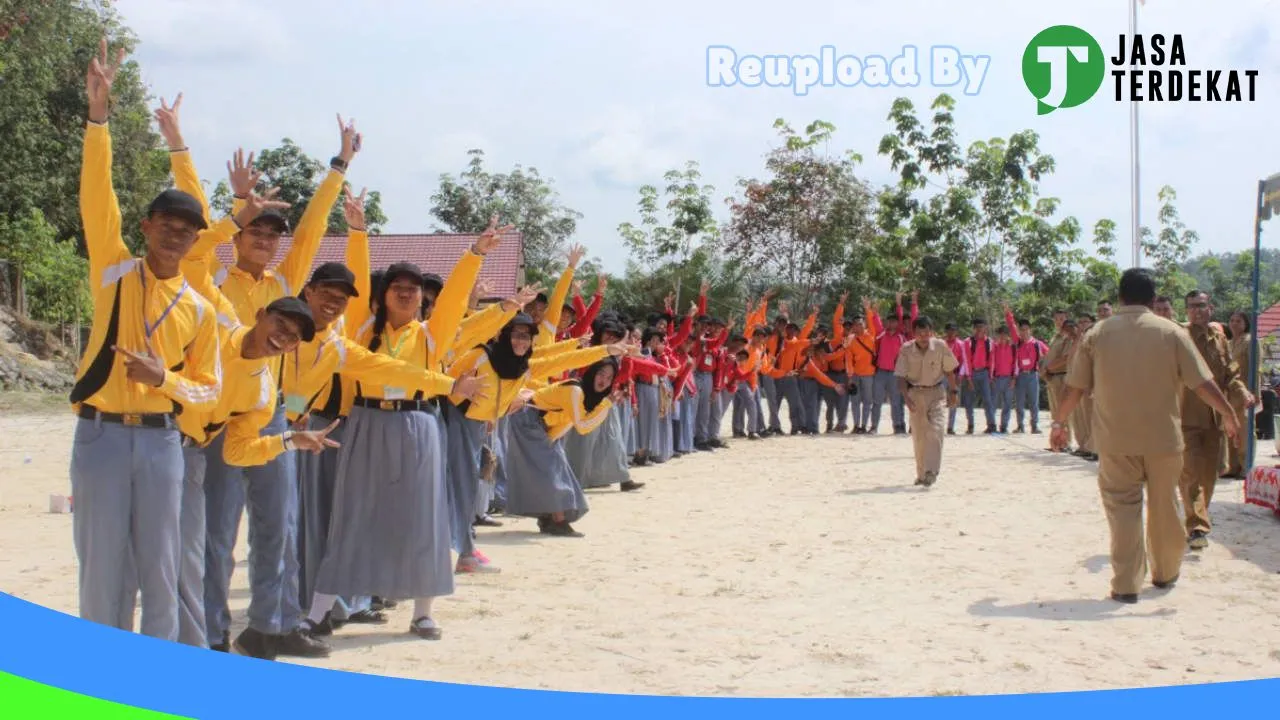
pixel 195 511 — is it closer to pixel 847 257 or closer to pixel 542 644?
pixel 542 644

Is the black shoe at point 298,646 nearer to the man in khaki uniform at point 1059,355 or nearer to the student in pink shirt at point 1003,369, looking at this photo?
the man in khaki uniform at point 1059,355

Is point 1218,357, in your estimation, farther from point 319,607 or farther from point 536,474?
point 319,607

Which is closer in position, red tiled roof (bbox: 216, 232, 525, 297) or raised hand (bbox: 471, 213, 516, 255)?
raised hand (bbox: 471, 213, 516, 255)

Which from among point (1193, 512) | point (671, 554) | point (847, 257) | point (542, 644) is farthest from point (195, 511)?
point (847, 257)

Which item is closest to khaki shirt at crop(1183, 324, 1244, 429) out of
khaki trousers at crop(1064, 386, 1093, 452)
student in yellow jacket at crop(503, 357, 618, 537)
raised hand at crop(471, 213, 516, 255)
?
student in yellow jacket at crop(503, 357, 618, 537)

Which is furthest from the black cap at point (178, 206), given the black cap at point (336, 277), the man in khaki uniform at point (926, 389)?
the man in khaki uniform at point (926, 389)

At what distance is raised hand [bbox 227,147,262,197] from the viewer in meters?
6.00

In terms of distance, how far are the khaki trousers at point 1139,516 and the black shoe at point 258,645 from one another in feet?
15.7

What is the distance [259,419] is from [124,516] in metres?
0.89

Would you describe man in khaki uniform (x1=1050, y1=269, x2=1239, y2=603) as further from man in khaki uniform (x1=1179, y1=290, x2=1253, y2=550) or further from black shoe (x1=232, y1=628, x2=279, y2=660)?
black shoe (x1=232, y1=628, x2=279, y2=660)

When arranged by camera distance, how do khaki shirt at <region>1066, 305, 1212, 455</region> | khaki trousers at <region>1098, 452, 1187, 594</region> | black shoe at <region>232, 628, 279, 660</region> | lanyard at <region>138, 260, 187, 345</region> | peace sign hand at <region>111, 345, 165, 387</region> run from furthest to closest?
1. khaki shirt at <region>1066, 305, 1212, 455</region>
2. khaki trousers at <region>1098, 452, 1187, 594</region>
3. black shoe at <region>232, 628, 279, 660</region>
4. lanyard at <region>138, 260, 187, 345</region>
5. peace sign hand at <region>111, 345, 165, 387</region>

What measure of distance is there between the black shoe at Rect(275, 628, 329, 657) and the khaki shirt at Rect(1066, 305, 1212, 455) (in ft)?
15.4

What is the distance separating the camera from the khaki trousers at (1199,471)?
9.15m

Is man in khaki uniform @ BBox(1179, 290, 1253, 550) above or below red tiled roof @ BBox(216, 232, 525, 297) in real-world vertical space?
below
